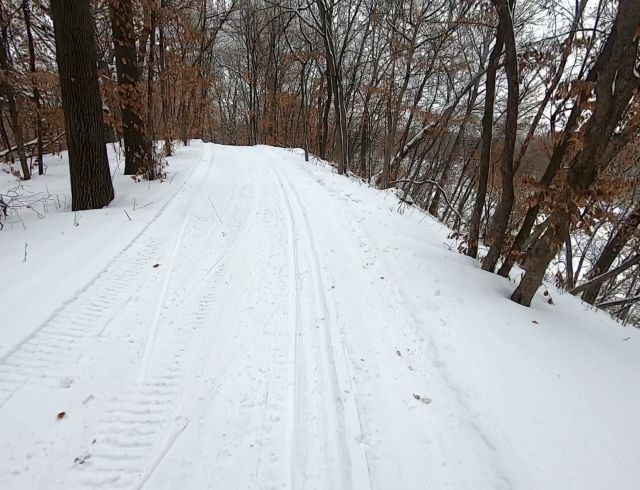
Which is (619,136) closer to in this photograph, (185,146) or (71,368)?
(71,368)

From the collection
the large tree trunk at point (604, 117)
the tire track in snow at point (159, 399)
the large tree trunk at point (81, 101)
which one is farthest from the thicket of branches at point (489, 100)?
the tire track in snow at point (159, 399)

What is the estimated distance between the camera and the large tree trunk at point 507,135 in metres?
4.06

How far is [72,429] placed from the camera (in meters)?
2.01

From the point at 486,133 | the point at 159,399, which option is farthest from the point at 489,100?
the point at 159,399

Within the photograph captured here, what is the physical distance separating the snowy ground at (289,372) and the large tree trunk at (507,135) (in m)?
0.69

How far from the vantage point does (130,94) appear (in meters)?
7.02

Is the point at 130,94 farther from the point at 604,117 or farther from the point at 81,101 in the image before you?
the point at 604,117

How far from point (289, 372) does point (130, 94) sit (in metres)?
7.30

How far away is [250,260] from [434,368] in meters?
2.65

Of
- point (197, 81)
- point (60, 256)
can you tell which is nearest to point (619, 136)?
point (60, 256)

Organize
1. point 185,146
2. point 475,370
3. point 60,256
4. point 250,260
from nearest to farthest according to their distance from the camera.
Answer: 1. point 475,370
2. point 60,256
3. point 250,260
4. point 185,146

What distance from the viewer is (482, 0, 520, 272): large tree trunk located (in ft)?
13.3

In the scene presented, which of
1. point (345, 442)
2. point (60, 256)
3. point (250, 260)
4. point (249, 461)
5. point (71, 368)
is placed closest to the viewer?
point (249, 461)

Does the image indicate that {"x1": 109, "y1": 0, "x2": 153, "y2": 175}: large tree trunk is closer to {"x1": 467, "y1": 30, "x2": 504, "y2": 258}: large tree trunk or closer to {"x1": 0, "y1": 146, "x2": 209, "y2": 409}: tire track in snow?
{"x1": 0, "y1": 146, "x2": 209, "y2": 409}: tire track in snow
